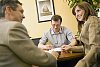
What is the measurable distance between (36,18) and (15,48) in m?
3.55

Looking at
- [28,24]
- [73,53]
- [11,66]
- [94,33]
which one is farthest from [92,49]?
[28,24]

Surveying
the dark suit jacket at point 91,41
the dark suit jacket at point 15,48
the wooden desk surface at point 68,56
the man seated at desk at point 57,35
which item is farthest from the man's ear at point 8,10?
the man seated at desk at point 57,35

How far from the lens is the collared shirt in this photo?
163 inches

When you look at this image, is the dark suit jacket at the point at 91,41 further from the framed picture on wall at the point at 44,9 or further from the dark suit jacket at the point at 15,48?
the framed picture on wall at the point at 44,9

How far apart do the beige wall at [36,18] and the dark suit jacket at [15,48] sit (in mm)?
3422

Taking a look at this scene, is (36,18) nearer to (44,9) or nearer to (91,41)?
(44,9)

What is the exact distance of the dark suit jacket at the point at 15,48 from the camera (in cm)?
152

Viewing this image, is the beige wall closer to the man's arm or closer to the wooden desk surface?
the wooden desk surface

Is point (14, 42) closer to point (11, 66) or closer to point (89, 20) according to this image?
point (11, 66)

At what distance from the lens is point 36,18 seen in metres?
5.05

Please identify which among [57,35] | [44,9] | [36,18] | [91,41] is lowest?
[57,35]

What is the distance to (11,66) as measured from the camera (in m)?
1.56

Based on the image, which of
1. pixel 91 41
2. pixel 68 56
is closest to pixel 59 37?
pixel 68 56

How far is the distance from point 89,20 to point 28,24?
2497mm
